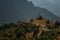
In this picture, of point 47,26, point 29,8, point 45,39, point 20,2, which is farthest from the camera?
point 20,2

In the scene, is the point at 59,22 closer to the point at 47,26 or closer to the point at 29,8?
the point at 47,26

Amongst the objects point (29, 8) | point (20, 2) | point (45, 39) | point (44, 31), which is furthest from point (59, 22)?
point (20, 2)

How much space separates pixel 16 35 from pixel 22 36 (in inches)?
11.8

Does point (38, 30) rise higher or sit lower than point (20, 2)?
lower

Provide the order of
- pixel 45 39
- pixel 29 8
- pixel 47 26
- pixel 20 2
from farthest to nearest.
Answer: pixel 20 2
pixel 29 8
pixel 47 26
pixel 45 39

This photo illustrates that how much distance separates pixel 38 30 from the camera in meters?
10.6

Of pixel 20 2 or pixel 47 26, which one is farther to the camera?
pixel 20 2

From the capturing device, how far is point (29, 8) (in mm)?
31188

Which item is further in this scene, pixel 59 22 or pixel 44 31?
pixel 59 22

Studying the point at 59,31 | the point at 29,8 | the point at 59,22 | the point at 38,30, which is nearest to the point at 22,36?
the point at 38,30

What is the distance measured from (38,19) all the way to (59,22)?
1143mm

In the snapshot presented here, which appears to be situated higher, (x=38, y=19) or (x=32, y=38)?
(x=38, y=19)

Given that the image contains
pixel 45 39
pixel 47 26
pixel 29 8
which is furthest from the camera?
pixel 29 8

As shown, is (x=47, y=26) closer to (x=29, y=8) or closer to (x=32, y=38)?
(x=32, y=38)
